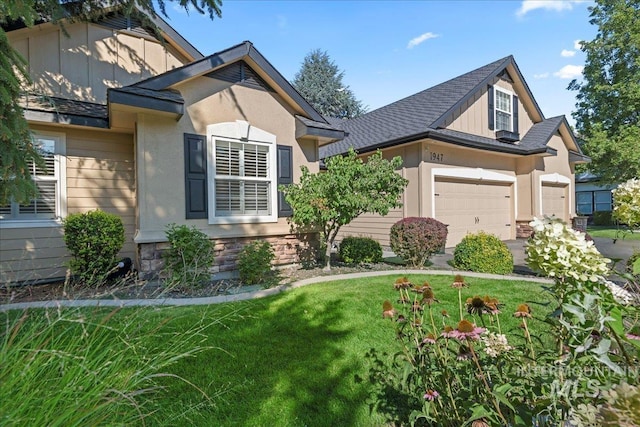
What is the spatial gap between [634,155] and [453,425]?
2036 centimetres

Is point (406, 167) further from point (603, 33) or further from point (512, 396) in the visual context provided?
point (603, 33)

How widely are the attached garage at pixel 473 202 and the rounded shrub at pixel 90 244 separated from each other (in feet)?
29.2

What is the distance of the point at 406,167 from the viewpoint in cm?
1062

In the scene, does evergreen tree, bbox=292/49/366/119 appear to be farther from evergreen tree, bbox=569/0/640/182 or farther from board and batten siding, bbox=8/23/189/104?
board and batten siding, bbox=8/23/189/104

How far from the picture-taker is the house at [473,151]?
1051cm

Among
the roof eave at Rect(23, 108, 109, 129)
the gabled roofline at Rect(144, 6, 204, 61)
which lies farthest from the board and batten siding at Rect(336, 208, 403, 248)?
the roof eave at Rect(23, 108, 109, 129)

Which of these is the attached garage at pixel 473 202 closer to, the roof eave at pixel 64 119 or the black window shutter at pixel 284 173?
the black window shutter at pixel 284 173

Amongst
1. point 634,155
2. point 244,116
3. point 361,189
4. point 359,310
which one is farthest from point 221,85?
point 634,155

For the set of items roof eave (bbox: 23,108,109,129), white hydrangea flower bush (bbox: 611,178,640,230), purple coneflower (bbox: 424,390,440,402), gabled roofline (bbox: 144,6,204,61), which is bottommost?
purple coneflower (bbox: 424,390,440,402)

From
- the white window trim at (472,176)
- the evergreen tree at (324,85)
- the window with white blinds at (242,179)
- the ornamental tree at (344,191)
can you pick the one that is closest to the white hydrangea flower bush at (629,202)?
the ornamental tree at (344,191)

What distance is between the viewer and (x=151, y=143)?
20.6ft

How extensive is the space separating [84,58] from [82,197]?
3.27 metres

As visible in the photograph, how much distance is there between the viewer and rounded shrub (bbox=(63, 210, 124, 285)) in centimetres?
593

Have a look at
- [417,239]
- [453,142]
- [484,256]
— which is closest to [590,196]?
[453,142]
